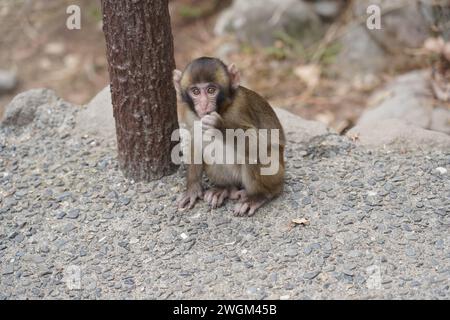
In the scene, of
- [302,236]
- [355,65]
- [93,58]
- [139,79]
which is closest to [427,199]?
[302,236]

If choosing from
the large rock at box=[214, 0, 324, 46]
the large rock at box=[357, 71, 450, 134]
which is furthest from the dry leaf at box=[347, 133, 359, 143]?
the large rock at box=[214, 0, 324, 46]

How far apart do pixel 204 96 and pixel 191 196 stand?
0.90 m

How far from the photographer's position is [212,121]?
4578 mm

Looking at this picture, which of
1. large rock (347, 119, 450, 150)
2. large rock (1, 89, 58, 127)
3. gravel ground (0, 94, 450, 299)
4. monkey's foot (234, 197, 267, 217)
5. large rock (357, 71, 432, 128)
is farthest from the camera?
large rock (357, 71, 432, 128)

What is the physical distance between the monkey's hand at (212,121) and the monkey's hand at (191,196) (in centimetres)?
75

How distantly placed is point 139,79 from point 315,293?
1982 mm

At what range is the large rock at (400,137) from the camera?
5.80 m

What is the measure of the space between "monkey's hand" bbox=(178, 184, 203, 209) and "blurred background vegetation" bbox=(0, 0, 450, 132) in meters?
3.10

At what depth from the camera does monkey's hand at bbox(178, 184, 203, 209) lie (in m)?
5.20

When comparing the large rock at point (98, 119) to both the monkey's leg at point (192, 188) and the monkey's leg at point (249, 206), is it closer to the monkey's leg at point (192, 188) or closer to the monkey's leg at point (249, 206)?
the monkey's leg at point (192, 188)

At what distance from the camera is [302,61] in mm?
9000

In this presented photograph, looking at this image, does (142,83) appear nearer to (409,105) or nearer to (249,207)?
(249,207)

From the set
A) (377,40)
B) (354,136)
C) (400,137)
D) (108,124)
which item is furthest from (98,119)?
(377,40)

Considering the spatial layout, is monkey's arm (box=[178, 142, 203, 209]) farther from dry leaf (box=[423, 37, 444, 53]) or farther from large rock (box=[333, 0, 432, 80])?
large rock (box=[333, 0, 432, 80])
